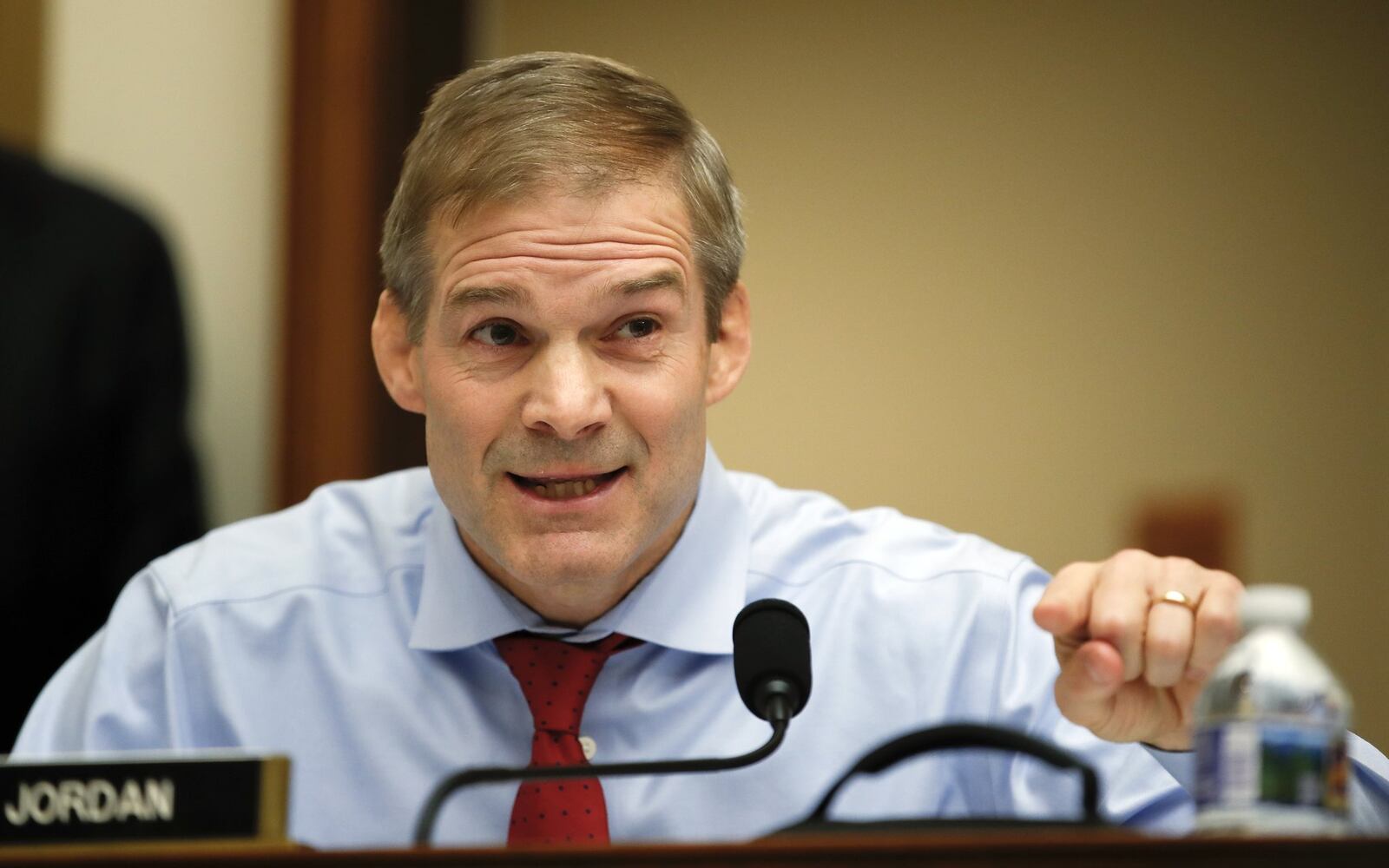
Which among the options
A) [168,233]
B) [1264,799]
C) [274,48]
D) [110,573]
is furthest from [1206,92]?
[1264,799]

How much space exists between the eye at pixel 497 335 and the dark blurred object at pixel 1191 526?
249cm

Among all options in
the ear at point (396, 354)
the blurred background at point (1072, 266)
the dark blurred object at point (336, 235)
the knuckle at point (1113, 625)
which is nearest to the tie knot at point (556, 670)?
the ear at point (396, 354)

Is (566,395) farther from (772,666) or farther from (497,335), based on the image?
(772,666)

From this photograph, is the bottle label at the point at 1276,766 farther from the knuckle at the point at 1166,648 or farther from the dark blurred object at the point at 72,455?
the dark blurred object at the point at 72,455

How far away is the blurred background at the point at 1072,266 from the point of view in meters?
3.62

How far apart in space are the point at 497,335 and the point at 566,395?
109mm

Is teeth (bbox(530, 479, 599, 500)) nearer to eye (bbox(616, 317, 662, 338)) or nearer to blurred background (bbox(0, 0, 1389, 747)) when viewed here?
eye (bbox(616, 317, 662, 338))

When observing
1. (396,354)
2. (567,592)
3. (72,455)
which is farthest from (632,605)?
(72,455)

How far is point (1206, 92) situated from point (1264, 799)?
3137 mm

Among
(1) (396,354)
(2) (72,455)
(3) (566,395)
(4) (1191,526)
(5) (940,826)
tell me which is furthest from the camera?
(4) (1191,526)

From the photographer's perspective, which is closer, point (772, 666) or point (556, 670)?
point (772, 666)

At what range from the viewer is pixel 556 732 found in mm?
1348

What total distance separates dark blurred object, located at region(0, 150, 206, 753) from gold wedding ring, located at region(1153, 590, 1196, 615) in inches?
54.2

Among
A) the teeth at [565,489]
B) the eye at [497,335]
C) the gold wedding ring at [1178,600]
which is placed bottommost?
the gold wedding ring at [1178,600]
